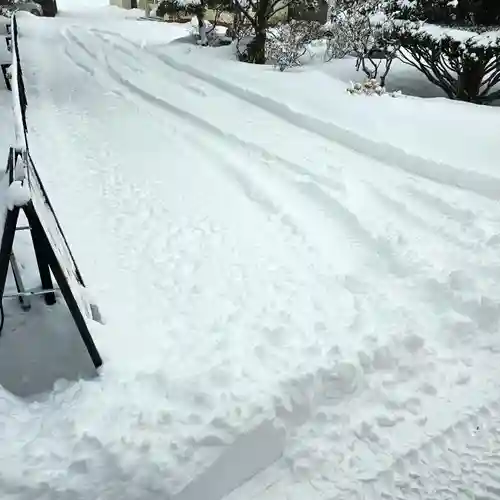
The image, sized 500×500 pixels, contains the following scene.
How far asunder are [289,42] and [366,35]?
182 centimetres

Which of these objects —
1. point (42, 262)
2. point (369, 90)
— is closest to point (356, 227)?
point (42, 262)

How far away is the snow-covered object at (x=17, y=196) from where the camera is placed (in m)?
2.33

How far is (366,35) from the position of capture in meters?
8.83

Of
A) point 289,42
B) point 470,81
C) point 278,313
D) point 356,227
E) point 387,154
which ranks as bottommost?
point 278,313

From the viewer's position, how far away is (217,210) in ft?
14.8

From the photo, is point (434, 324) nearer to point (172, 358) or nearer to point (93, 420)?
point (172, 358)

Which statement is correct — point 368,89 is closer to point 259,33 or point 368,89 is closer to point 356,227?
point 356,227

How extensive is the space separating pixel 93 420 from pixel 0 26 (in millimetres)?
18151

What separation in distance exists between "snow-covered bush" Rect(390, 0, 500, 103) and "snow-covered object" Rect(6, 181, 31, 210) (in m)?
6.40

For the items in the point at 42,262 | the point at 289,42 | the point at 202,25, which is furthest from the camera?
the point at 202,25

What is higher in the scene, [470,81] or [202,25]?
[202,25]

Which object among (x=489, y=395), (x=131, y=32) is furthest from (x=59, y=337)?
(x=131, y=32)

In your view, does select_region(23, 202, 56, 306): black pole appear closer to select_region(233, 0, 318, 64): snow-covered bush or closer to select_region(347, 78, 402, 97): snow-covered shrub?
select_region(347, 78, 402, 97): snow-covered shrub

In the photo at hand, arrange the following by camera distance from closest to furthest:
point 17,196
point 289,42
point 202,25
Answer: point 17,196
point 289,42
point 202,25
